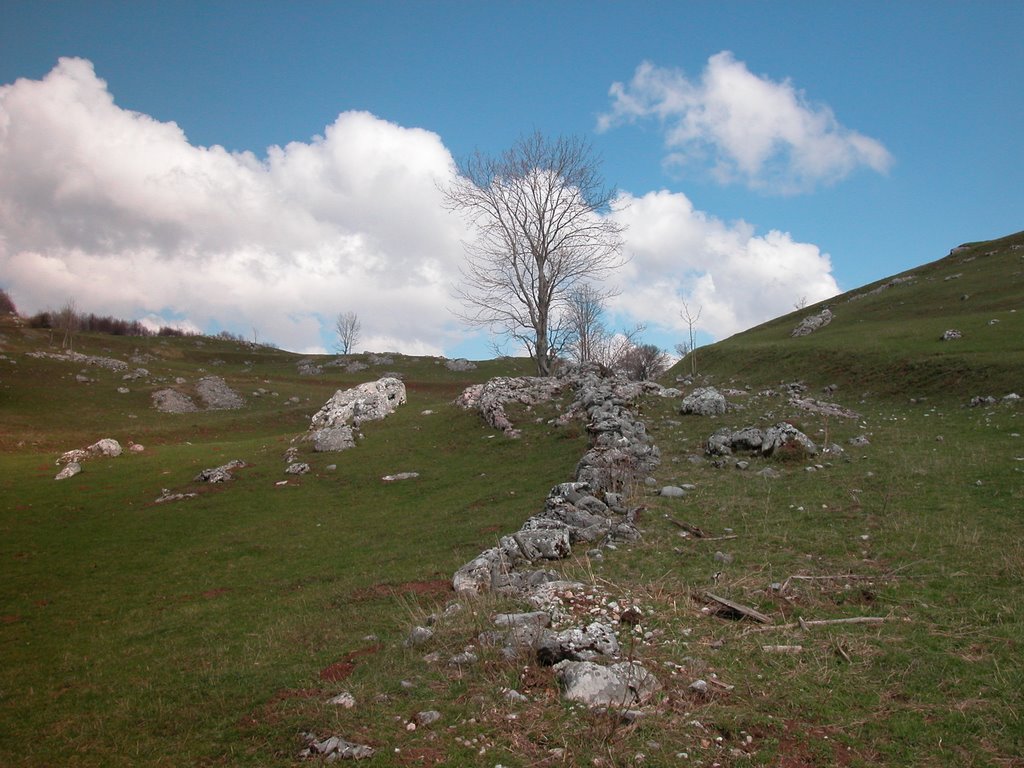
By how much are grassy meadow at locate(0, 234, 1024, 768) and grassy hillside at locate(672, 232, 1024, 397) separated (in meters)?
0.27

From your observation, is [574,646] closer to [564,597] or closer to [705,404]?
[564,597]

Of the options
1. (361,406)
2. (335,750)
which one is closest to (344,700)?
(335,750)

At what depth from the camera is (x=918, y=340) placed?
32281 mm

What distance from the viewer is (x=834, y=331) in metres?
43.0

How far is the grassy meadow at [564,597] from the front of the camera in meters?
6.16

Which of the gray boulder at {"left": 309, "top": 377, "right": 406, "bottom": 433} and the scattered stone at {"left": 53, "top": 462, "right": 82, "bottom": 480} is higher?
the gray boulder at {"left": 309, "top": 377, "right": 406, "bottom": 433}

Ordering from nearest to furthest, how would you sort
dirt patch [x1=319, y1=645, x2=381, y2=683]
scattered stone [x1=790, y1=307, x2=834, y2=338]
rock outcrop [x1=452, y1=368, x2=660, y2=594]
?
dirt patch [x1=319, y1=645, x2=381, y2=683] < rock outcrop [x1=452, y1=368, x2=660, y2=594] < scattered stone [x1=790, y1=307, x2=834, y2=338]

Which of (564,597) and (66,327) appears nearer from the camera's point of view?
(564,597)

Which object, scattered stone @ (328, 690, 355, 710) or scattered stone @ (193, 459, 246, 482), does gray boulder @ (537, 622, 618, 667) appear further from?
scattered stone @ (193, 459, 246, 482)

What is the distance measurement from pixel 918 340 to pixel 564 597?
3167 cm

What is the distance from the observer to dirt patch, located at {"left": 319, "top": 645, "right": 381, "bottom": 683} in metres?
8.25

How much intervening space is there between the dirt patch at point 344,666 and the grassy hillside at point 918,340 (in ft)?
84.2

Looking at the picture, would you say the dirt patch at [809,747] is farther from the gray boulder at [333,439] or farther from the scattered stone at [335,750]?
the gray boulder at [333,439]

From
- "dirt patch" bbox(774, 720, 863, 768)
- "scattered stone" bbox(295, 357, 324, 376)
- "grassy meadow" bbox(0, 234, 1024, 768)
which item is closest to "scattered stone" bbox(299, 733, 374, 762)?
"grassy meadow" bbox(0, 234, 1024, 768)
